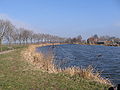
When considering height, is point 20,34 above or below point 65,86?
above

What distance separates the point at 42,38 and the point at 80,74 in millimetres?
96319

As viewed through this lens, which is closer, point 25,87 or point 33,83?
point 25,87

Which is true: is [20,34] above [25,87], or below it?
above

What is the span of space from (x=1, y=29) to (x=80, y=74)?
114 feet

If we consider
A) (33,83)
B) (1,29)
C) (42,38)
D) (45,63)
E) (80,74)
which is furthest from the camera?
(42,38)

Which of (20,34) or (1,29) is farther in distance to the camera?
(20,34)

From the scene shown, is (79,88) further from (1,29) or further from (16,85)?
(1,29)

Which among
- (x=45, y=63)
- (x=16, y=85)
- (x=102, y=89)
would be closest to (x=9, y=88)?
(x=16, y=85)

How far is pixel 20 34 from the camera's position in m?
64.2

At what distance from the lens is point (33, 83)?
6.75 m

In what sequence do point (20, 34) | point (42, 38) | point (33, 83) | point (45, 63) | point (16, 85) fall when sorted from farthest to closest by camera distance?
point (42, 38)
point (20, 34)
point (45, 63)
point (33, 83)
point (16, 85)

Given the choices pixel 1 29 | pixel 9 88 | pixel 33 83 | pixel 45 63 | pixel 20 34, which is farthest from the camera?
pixel 20 34

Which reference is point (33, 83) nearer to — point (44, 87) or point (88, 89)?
point (44, 87)

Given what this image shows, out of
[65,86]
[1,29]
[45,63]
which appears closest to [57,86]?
[65,86]
